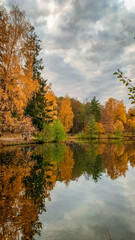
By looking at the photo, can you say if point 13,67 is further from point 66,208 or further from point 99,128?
point 99,128

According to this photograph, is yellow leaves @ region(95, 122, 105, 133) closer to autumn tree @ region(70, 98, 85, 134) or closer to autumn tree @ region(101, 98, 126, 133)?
autumn tree @ region(101, 98, 126, 133)

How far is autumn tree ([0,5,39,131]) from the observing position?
11.5 m

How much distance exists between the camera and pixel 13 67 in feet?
39.8

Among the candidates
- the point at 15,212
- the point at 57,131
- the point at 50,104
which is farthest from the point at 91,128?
the point at 15,212

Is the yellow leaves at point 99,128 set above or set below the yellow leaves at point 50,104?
below

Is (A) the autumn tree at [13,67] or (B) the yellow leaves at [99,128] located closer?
(A) the autumn tree at [13,67]

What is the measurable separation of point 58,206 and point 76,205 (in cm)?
61

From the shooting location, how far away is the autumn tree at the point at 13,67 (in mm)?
11500

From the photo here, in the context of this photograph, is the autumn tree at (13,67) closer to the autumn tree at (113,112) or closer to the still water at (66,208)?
the still water at (66,208)

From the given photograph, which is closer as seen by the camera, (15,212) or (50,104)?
(15,212)

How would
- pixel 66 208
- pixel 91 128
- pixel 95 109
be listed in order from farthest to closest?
pixel 95 109 < pixel 91 128 < pixel 66 208

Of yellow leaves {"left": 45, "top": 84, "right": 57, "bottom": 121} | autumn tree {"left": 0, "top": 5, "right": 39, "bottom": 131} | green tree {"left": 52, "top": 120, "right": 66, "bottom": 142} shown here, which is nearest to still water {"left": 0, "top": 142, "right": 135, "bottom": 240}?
autumn tree {"left": 0, "top": 5, "right": 39, "bottom": 131}

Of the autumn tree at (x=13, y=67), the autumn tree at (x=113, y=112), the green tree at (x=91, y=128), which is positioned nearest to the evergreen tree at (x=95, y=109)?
the autumn tree at (x=113, y=112)

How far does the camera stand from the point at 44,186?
6.95 meters
